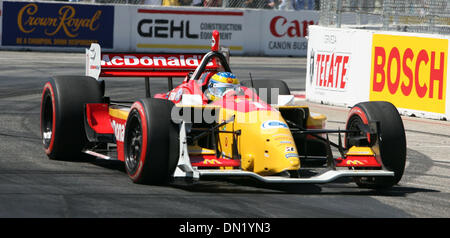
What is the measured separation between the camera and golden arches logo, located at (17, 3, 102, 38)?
26.0 m

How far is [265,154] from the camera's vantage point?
8.36 m

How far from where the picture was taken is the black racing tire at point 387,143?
884cm

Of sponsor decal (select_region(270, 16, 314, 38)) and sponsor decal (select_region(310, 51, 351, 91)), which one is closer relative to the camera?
sponsor decal (select_region(310, 51, 351, 91))

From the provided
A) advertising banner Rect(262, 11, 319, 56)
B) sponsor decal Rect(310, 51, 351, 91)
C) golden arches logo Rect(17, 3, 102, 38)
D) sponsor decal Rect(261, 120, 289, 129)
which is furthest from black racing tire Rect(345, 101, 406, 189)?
advertising banner Rect(262, 11, 319, 56)

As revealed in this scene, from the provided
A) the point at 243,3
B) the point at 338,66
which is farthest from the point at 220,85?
the point at 243,3

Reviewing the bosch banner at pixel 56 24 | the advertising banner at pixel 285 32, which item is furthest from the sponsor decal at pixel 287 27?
the bosch banner at pixel 56 24

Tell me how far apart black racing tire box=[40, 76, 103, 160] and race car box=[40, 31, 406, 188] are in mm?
11

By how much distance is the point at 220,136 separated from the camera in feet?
29.7

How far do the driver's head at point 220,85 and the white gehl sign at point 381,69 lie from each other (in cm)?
629

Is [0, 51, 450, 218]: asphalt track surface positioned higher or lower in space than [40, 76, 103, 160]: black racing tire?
lower

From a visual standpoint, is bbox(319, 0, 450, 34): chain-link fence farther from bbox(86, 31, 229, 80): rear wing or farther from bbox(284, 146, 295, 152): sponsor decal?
bbox(284, 146, 295, 152): sponsor decal

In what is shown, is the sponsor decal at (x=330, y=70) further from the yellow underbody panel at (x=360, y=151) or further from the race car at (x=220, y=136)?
the yellow underbody panel at (x=360, y=151)

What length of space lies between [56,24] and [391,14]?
40.0 ft

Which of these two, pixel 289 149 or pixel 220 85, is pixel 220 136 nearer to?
pixel 220 85
